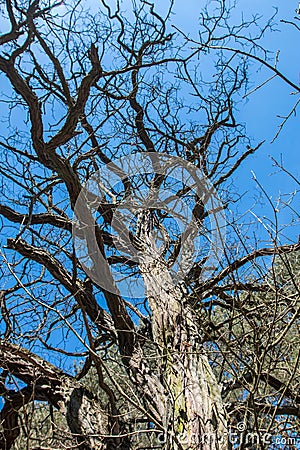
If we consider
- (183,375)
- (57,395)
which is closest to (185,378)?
→ (183,375)

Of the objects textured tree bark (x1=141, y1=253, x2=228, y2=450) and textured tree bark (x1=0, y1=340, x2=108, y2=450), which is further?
textured tree bark (x1=0, y1=340, x2=108, y2=450)

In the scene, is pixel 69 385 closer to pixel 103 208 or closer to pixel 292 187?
pixel 103 208

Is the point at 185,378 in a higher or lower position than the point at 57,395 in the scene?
lower

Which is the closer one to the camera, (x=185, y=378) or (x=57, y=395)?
(x=185, y=378)

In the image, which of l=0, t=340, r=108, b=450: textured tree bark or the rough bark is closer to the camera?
the rough bark

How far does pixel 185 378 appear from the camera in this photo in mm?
2846

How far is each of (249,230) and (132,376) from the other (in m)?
1.51

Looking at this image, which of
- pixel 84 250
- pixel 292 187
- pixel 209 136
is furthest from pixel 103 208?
pixel 292 187

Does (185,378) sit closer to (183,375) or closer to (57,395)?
(183,375)

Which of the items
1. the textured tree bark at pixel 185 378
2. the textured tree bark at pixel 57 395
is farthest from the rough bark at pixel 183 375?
the textured tree bark at pixel 57 395

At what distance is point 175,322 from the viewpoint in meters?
3.43

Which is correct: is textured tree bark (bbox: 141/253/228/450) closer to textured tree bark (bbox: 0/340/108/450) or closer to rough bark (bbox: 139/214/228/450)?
rough bark (bbox: 139/214/228/450)

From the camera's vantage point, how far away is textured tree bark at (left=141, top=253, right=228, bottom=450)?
2395mm

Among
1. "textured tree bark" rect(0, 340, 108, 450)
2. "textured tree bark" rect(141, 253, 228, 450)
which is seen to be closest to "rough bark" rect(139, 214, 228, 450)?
"textured tree bark" rect(141, 253, 228, 450)
